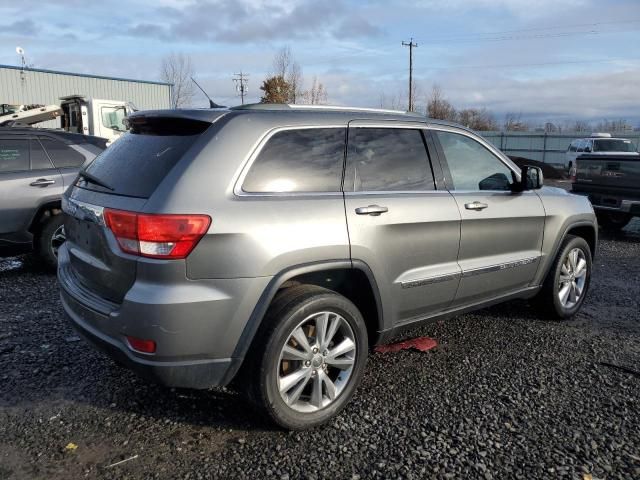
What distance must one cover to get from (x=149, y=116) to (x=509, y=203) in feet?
8.88

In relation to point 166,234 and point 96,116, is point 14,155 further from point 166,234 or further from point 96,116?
point 96,116

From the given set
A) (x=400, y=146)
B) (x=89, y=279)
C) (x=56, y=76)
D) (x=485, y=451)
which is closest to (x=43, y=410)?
(x=89, y=279)

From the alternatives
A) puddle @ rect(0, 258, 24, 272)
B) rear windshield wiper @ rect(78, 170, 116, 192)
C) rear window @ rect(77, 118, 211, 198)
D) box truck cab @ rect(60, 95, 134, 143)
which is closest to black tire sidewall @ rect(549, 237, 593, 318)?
rear window @ rect(77, 118, 211, 198)

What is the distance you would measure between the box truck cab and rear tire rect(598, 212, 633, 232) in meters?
14.3

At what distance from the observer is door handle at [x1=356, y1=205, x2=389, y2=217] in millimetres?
3182

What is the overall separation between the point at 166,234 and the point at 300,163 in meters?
0.90

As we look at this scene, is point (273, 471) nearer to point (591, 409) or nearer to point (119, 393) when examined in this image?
point (119, 393)

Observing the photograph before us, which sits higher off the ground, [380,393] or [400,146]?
[400,146]

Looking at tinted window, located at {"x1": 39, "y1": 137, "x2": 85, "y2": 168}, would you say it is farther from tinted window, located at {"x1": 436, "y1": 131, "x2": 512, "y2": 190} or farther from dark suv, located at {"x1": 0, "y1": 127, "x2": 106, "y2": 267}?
tinted window, located at {"x1": 436, "y1": 131, "x2": 512, "y2": 190}

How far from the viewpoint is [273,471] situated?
2680 mm

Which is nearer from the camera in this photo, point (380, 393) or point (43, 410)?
point (43, 410)

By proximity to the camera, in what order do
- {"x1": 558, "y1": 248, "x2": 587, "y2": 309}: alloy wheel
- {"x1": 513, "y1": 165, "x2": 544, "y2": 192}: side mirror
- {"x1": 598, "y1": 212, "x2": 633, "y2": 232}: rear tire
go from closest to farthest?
{"x1": 513, "y1": 165, "x2": 544, "y2": 192}: side mirror → {"x1": 558, "y1": 248, "x2": 587, "y2": 309}: alloy wheel → {"x1": 598, "y1": 212, "x2": 633, "y2": 232}: rear tire

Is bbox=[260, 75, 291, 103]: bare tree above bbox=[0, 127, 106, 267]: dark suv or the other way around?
above

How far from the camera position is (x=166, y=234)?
102 inches
